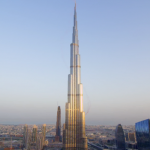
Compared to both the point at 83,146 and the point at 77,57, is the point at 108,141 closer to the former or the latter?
the point at 83,146

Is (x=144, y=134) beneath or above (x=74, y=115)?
beneath

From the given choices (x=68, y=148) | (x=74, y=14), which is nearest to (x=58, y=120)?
(x=68, y=148)

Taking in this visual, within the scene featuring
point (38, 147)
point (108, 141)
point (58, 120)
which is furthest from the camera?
point (58, 120)

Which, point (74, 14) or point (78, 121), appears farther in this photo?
point (74, 14)

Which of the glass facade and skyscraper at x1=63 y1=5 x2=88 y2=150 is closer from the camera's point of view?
skyscraper at x1=63 y1=5 x2=88 y2=150

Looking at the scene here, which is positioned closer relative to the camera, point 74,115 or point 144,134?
point 74,115

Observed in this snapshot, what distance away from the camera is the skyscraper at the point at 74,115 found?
2933 cm

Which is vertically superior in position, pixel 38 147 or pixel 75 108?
pixel 75 108

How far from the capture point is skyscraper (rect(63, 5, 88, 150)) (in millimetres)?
29328

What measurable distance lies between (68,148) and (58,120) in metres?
36.0

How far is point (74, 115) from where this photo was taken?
3016 centimetres

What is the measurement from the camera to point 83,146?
96.3 ft

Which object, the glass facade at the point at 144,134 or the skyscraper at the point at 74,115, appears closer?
the skyscraper at the point at 74,115

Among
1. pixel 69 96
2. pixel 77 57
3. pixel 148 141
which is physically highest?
pixel 77 57
